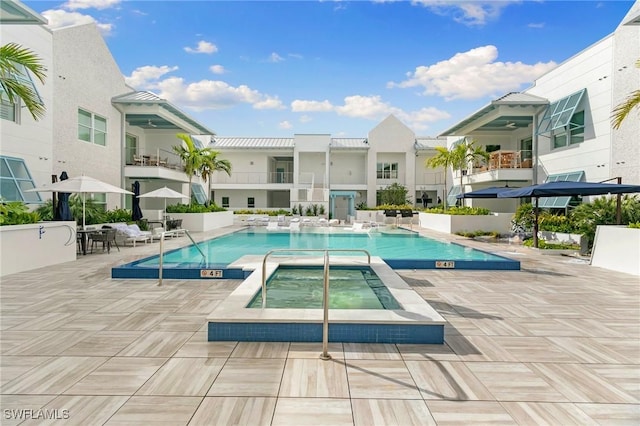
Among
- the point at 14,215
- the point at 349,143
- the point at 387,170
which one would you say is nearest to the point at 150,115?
the point at 14,215

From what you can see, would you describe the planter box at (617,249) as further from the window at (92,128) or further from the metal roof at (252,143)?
the metal roof at (252,143)

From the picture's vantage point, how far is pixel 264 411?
2977 millimetres

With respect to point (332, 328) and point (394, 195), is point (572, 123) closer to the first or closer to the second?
point (394, 195)

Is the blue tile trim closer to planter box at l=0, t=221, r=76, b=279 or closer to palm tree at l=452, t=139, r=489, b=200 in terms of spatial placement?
planter box at l=0, t=221, r=76, b=279

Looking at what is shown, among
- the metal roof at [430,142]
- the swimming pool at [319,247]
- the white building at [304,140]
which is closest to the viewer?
the swimming pool at [319,247]

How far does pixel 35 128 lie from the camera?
14.4m

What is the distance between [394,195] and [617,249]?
21.8m

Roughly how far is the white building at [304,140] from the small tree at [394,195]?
33.9 inches

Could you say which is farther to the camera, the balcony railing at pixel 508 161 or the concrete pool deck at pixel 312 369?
the balcony railing at pixel 508 161

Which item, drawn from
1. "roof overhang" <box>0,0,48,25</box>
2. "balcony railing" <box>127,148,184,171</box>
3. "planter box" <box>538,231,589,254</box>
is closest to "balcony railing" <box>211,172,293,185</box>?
"balcony railing" <box>127,148,184,171</box>

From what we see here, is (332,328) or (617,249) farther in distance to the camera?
(617,249)

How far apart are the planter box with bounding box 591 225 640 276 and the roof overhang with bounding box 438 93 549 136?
454 inches

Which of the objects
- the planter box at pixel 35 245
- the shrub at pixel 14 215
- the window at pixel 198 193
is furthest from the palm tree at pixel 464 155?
the shrub at pixel 14 215

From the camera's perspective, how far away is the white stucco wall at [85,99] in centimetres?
1585
